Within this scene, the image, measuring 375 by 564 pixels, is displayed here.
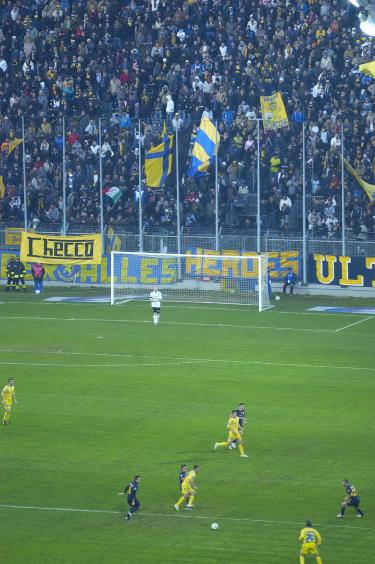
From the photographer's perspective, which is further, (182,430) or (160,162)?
(160,162)

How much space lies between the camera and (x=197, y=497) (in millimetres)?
37469

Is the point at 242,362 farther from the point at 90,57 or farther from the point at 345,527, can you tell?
the point at 90,57

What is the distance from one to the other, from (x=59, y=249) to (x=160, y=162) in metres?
6.90

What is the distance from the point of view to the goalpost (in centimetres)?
6500

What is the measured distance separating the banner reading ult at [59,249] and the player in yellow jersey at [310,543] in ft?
124

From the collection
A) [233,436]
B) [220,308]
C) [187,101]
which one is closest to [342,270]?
[220,308]

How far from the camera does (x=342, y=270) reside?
6600 cm

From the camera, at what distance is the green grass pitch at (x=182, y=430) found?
114 feet

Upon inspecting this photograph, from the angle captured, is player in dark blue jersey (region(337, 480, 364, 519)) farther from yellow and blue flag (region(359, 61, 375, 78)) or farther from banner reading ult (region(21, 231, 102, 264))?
banner reading ult (region(21, 231, 102, 264))

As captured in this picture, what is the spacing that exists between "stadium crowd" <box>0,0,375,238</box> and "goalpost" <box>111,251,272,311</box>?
246 centimetres

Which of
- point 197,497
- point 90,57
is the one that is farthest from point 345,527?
point 90,57

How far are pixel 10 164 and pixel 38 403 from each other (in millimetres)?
26396

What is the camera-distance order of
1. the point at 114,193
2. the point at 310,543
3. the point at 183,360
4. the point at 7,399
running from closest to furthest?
the point at 310,543, the point at 7,399, the point at 183,360, the point at 114,193

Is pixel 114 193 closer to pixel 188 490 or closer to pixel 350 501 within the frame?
pixel 188 490
